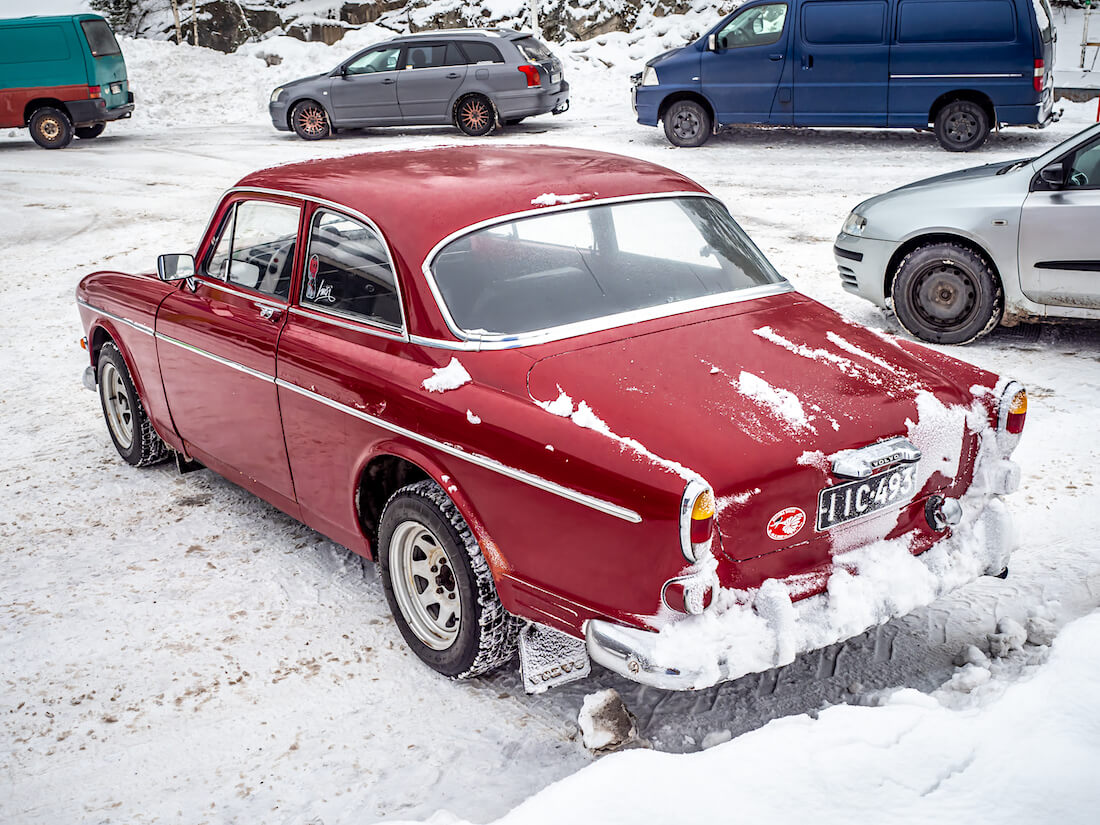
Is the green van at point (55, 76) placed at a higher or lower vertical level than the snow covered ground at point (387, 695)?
higher

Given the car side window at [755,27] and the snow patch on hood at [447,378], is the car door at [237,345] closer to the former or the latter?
the snow patch on hood at [447,378]

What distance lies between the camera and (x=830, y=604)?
3.14 meters

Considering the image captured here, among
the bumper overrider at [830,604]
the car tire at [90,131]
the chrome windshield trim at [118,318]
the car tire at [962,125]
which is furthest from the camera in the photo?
the car tire at [90,131]

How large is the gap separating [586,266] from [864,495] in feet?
4.27

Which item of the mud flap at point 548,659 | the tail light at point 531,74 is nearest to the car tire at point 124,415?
the mud flap at point 548,659

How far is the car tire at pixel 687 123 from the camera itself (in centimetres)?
1513

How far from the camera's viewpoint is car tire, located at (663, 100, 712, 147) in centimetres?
1513

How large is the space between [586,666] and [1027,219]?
4.65 m

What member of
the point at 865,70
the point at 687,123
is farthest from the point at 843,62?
the point at 687,123

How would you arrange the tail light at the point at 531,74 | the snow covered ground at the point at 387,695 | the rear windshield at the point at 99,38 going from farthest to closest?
the rear windshield at the point at 99,38 → the tail light at the point at 531,74 → the snow covered ground at the point at 387,695

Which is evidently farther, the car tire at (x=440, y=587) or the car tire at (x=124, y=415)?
the car tire at (x=124, y=415)

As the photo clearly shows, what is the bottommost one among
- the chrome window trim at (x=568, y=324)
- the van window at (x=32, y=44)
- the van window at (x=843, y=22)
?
the chrome window trim at (x=568, y=324)

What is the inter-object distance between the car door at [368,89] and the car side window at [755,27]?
17.7ft

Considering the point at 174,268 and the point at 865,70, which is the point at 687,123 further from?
the point at 174,268
